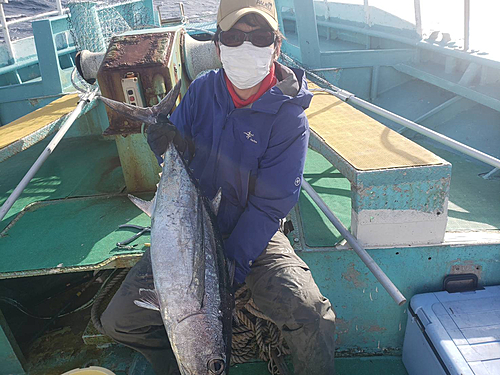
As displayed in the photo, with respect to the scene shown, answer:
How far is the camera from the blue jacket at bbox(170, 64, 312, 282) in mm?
2143

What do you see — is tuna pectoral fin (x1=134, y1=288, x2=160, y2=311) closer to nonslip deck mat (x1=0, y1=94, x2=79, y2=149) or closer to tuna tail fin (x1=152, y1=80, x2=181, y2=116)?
tuna tail fin (x1=152, y1=80, x2=181, y2=116)

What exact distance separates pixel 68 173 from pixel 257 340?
2.86 meters

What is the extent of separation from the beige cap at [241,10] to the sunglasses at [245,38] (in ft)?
0.13

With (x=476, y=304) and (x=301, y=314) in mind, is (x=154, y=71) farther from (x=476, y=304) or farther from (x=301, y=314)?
(x=476, y=304)

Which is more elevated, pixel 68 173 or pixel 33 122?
pixel 33 122

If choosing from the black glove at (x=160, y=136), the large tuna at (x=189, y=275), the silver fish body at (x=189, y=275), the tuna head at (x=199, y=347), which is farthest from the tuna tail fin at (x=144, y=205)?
the tuna head at (x=199, y=347)

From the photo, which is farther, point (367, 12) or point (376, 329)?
point (367, 12)

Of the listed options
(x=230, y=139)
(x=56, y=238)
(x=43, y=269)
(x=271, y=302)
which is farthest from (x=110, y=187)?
(x=271, y=302)

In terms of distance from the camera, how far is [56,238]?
2.84 m

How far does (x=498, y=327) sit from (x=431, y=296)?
399 mm

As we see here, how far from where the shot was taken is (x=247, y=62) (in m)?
2.22

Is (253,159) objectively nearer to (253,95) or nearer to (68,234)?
(253,95)

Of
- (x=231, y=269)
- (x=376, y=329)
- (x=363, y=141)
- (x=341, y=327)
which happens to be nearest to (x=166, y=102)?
(x=231, y=269)

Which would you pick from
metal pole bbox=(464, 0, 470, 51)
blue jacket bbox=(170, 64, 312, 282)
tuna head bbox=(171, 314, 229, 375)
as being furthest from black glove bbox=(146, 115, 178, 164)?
metal pole bbox=(464, 0, 470, 51)
